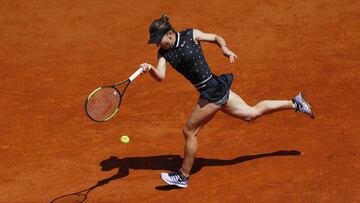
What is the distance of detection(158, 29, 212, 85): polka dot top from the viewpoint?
8.45 meters

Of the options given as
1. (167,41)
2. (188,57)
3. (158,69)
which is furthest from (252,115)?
(167,41)

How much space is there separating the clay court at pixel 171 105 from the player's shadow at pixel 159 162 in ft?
0.08

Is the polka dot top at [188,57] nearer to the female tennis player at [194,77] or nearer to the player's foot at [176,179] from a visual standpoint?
the female tennis player at [194,77]

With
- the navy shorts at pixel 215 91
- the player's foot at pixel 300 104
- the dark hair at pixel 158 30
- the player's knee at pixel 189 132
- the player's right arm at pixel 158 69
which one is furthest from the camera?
the player's foot at pixel 300 104

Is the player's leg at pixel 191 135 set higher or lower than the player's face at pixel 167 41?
lower

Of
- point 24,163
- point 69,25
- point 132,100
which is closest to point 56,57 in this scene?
point 69,25

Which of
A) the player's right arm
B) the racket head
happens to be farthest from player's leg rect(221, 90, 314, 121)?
the racket head

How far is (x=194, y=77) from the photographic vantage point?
8.62m

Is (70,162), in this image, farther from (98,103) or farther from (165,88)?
(165,88)

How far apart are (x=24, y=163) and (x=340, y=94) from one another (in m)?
5.07

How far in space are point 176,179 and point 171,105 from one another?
2417 millimetres

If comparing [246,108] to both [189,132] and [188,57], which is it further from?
[188,57]

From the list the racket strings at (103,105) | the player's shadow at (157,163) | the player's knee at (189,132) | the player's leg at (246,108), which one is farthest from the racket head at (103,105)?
the player's leg at (246,108)

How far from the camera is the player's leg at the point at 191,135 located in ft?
28.5
